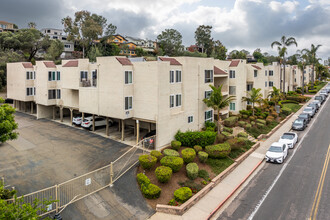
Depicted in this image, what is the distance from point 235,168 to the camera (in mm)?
20109

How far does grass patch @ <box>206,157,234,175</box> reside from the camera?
1887cm

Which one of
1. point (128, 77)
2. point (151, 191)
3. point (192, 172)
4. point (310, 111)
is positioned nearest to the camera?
point (151, 191)

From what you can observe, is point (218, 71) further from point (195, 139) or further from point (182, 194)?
point (182, 194)

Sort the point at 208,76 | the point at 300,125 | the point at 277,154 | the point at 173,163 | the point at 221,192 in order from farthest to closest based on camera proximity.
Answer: the point at 300,125
the point at 208,76
the point at 277,154
the point at 173,163
the point at 221,192

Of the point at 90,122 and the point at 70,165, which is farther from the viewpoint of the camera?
the point at 90,122

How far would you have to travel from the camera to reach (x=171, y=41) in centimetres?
7588

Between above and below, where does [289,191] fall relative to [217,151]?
below

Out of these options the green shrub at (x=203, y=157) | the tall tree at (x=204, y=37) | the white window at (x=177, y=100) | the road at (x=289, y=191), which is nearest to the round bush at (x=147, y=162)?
the green shrub at (x=203, y=157)

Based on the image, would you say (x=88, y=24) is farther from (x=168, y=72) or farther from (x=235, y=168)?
(x=235, y=168)

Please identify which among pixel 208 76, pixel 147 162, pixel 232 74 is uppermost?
pixel 232 74

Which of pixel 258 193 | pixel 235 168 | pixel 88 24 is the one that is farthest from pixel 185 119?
pixel 88 24

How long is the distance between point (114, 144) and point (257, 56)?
128 meters

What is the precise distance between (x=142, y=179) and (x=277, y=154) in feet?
44.8

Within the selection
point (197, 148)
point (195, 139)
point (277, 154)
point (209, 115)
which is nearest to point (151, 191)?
point (197, 148)
